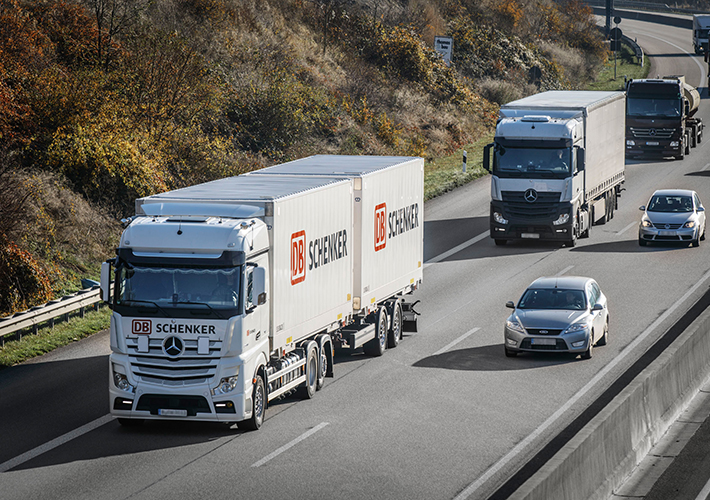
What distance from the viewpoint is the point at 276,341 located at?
17594 millimetres

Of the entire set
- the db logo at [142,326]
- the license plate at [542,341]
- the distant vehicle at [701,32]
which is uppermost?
the distant vehicle at [701,32]

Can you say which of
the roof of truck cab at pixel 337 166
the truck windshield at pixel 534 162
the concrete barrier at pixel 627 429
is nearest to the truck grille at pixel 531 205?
the truck windshield at pixel 534 162

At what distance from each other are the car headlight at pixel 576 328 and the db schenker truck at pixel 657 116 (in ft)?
102

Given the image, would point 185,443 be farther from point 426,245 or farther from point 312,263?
point 426,245

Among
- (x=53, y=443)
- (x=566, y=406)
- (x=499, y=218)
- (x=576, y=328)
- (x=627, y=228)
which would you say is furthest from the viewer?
(x=627, y=228)

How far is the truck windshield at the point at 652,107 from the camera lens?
Result: 50.2m

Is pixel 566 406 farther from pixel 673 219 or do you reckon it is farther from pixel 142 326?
pixel 673 219

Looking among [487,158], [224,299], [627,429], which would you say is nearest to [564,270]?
[487,158]

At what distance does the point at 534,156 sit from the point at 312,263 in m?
15.3

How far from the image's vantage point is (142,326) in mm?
16453

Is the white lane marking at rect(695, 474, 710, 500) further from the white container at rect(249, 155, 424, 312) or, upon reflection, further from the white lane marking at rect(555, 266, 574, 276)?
the white lane marking at rect(555, 266, 574, 276)

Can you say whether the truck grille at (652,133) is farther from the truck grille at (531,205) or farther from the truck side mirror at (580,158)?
the truck grille at (531,205)

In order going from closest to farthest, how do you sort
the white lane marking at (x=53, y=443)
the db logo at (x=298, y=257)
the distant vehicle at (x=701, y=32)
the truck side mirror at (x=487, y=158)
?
1. the white lane marking at (x=53, y=443)
2. the db logo at (x=298, y=257)
3. the truck side mirror at (x=487, y=158)
4. the distant vehicle at (x=701, y=32)

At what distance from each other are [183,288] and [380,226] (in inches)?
251
